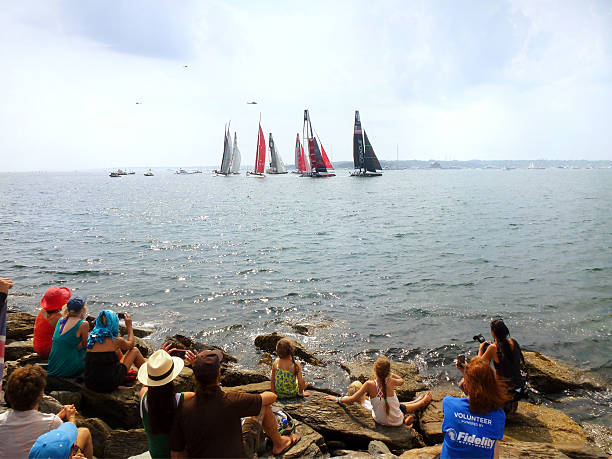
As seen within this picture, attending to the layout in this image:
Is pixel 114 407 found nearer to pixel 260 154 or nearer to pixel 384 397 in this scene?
pixel 384 397

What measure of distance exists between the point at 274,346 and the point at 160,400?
5971 millimetres

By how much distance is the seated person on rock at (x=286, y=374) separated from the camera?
19.3 feet

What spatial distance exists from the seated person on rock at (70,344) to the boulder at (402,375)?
4.94 m

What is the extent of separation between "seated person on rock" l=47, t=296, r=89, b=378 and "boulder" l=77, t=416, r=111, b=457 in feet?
3.41

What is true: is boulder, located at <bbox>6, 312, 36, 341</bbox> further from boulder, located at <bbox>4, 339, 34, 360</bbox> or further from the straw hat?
the straw hat

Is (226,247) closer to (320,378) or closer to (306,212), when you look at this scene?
(320,378)

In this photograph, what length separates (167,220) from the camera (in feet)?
116

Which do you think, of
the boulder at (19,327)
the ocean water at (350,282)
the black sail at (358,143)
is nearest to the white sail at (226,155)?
the black sail at (358,143)

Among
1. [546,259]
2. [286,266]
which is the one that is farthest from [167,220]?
[546,259]

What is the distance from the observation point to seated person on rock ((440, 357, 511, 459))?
11.2 ft

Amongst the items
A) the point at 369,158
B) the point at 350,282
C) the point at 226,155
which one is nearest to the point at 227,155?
the point at 226,155

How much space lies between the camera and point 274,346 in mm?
9539

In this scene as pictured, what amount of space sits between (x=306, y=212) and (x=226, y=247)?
731 inches

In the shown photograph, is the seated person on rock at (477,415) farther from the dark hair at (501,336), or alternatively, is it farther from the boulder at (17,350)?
the boulder at (17,350)
